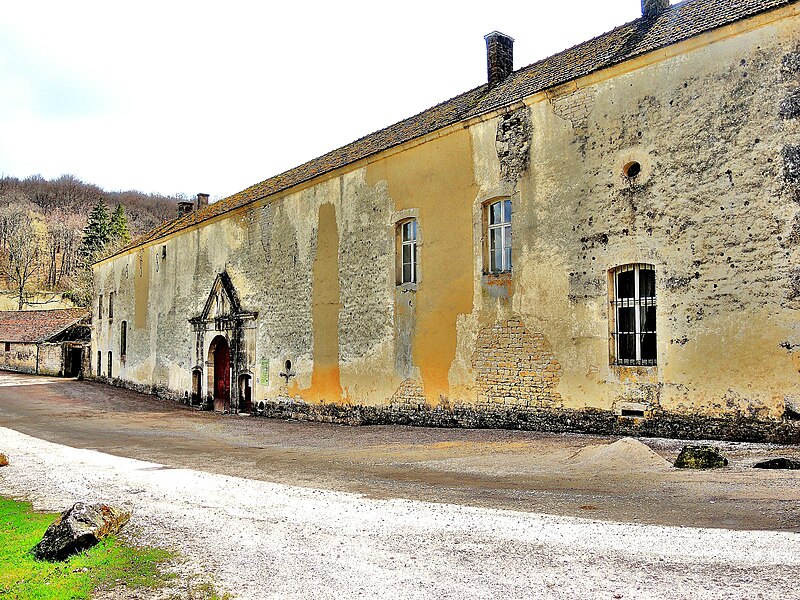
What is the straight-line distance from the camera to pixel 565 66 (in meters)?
13.7

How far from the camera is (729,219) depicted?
400 inches

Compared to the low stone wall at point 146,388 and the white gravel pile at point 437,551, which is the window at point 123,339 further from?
the white gravel pile at point 437,551

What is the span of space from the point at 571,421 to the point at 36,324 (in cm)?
4436

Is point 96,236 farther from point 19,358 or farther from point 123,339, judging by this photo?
point 123,339

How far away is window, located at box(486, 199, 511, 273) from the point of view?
44.8ft

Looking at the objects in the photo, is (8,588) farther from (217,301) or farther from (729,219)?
(217,301)

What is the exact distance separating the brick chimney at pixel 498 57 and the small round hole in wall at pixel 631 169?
223 inches

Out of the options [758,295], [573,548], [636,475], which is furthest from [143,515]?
[758,295]

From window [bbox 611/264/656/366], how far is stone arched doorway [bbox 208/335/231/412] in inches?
581

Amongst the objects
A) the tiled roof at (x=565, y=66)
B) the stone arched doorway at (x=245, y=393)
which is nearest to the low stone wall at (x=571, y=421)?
the stone arched doorway at (x=245, y=393)

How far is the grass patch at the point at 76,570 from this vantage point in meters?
4.69

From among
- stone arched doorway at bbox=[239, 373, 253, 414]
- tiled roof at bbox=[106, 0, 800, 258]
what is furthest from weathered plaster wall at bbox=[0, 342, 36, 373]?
tiled roof at bbox=[106, 0, 800, 258]

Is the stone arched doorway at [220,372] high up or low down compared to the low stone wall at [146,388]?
up

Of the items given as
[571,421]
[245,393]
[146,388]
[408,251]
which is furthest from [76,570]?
[146,388]
